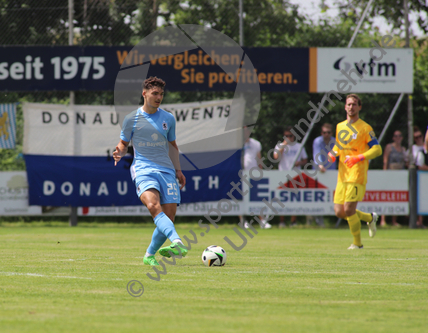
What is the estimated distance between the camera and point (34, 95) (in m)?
16.3

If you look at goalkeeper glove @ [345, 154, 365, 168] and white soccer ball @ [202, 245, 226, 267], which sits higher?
goalkeeper glove @ [345, 154, 365, 168]

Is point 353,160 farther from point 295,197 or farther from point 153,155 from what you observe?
point 295,197

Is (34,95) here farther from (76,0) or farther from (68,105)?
(76,0)

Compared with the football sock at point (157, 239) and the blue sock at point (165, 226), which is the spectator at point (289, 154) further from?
the blue sock at point (165, 226)

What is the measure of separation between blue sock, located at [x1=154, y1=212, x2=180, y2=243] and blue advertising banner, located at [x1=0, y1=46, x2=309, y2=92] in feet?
30.4

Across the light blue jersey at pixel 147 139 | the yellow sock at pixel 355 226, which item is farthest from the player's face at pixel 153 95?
the yellow sock at pixel 355 226

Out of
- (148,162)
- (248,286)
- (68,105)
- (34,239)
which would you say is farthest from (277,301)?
(68,105)

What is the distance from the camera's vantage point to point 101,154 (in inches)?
614

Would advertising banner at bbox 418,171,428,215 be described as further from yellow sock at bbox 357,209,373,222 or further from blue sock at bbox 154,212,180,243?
blue sock at bbox 154,212,180,243

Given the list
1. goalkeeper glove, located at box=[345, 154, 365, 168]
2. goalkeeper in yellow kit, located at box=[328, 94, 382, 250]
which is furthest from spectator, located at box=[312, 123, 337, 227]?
goalkeeper glove, located at box=[345, 154, 365, 168]

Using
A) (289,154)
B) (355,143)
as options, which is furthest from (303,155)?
(355,143)

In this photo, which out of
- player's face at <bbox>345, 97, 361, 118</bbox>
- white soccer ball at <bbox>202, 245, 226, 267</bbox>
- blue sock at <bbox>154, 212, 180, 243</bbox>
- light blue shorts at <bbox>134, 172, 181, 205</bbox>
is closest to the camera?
blue sock at <bbox>154, 212, 180, 243</bbox>

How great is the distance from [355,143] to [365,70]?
258 inches

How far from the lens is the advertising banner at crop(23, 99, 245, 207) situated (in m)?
15.4
